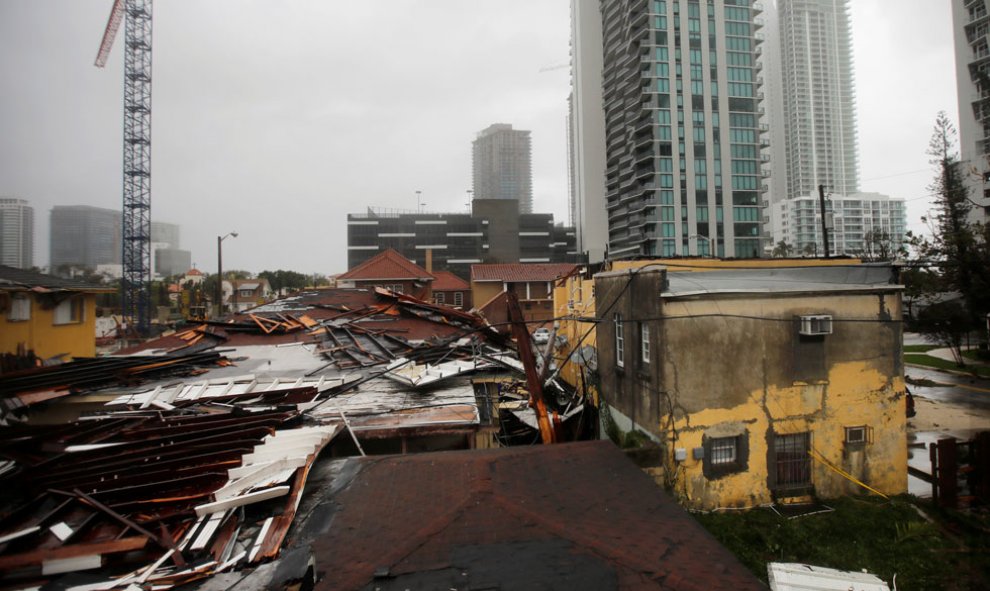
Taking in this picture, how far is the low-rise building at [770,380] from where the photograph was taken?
9516 millimetres

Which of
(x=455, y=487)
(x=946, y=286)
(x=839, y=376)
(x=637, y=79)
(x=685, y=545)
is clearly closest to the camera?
(x=685, y=545)

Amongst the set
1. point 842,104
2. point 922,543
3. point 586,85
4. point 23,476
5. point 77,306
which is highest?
point 842,104

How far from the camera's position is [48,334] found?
1591cm

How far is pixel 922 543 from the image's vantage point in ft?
28.3

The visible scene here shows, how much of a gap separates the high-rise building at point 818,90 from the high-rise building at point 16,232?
171 meters

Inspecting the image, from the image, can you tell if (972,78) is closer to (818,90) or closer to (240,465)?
(240,465)

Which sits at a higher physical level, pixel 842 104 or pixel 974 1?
pixel 842 104

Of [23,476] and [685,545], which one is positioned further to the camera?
[23,476]

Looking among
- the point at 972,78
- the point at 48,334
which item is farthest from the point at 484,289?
the point at 972,78

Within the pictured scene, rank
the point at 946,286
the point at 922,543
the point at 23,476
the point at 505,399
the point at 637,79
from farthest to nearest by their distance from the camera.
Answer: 1. the point at 637,79
2. the point at 946,286
3. the point at 505,399
4. the point at 922,543
5. the point at 23,476

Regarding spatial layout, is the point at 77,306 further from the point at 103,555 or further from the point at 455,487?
the point at 455,487

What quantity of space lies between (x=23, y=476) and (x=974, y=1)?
92352 mm

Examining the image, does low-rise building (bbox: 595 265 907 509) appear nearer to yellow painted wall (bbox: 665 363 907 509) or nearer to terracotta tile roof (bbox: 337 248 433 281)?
yellow painted wall (bbox: 665 363 907 509)

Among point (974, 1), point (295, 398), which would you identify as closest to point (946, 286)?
point (295, 398)
